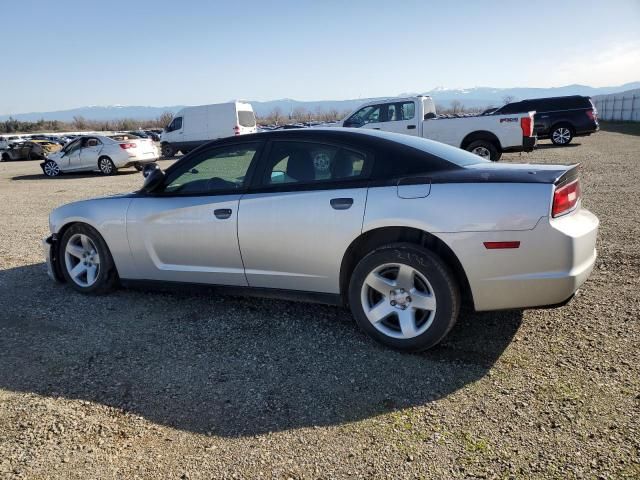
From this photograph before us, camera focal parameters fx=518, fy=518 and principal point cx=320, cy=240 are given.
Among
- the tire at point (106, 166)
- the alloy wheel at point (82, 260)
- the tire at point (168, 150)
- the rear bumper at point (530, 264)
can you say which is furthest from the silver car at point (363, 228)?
the tire at point (168, 150)

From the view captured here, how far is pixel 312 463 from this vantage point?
8.09 feet

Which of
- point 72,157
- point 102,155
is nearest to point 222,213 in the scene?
point 102,155

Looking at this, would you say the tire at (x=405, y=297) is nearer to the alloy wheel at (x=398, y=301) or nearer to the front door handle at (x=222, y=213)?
the alloy wheel at (x=398, y=301)

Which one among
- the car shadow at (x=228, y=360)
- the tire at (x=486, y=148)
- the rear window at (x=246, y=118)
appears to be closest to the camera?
the car shadow at (x=228, y=360)

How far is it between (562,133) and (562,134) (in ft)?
0.13

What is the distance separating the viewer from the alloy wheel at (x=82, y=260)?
4.84 meters

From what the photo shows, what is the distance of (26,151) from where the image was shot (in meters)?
30.9

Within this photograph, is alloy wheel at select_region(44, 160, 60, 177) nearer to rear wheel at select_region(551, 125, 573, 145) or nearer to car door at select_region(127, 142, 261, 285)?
car door at select_region(127, 142, 261, 285)

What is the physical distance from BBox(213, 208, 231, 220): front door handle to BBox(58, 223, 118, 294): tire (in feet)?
4.28

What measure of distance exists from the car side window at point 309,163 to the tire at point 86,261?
182 cm

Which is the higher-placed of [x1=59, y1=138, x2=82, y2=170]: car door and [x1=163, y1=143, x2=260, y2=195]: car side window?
[x1=163, y1=143, x2=260, y2=195]: car side window

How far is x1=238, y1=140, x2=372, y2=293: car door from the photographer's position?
3623 millimetres

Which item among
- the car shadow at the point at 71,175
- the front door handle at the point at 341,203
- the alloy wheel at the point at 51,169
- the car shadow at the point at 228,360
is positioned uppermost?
the front door handle at the point at 341,203

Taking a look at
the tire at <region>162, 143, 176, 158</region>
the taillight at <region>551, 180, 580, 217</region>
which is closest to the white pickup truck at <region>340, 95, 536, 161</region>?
the taillight at <region>551, 180, 580, 217</region>
